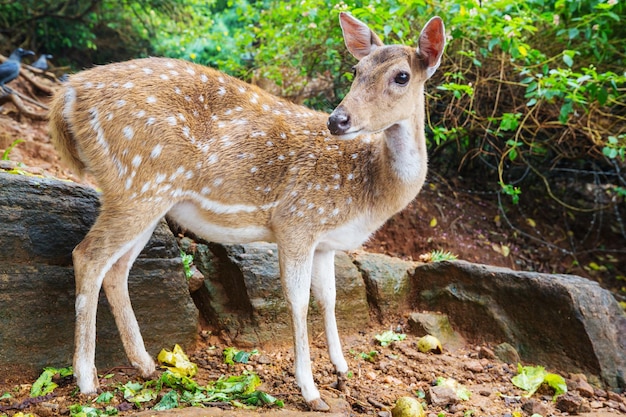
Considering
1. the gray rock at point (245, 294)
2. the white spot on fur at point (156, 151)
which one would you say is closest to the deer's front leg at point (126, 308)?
the white spot on fur at point (156, 151)

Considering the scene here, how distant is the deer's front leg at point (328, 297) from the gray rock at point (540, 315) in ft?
4.78

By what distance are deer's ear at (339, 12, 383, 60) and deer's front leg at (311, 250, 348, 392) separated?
1.38 meters

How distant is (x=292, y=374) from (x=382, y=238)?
2812mm

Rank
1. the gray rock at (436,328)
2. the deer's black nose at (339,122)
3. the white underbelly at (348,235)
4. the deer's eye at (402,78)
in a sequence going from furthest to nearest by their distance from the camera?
the gray rock at (436,328), the white underbelly at (348,235), the deer's eye at (402,78), the deer's black nose at (339,122)

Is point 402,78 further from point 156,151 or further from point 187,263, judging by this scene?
point 187,263

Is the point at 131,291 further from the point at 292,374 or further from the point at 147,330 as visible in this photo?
the point at 292,374

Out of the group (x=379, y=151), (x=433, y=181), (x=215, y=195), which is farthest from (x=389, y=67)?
(x=433, y=181)

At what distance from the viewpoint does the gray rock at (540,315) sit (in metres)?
4.13

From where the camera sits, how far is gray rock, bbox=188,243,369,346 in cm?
406

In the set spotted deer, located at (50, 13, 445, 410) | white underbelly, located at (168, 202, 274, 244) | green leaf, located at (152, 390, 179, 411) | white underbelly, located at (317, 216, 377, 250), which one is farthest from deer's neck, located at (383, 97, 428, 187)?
green leaf, located at (152, 390, 179, 411)

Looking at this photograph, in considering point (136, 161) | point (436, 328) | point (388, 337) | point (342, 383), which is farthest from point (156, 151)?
point (436, 328)

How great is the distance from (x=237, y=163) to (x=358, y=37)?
1169 millimetres

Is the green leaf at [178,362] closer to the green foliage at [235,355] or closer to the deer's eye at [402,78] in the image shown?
the green foliage at [235,355]

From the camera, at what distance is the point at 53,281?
10.8 ft
